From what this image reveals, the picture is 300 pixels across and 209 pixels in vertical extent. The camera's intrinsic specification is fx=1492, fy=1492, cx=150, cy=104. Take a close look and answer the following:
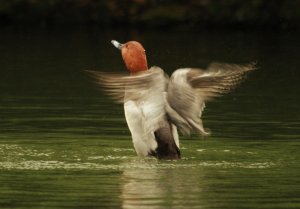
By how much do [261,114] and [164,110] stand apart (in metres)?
5.79

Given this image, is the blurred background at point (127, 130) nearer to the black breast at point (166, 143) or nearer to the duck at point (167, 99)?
the black breast at point (166, 143)

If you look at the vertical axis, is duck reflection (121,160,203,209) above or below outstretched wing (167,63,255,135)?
below

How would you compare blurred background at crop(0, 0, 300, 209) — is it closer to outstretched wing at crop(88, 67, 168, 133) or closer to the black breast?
the black breast

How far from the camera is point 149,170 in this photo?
49.9 feet

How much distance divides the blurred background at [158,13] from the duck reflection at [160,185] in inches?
1114

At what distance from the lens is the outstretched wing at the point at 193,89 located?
1543cm

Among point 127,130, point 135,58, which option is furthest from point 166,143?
point 127,130

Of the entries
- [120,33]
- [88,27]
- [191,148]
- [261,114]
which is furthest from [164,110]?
[88,27]

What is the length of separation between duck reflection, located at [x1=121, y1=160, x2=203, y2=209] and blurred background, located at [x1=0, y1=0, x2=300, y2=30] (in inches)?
1114

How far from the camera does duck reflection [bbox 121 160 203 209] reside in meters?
13.1

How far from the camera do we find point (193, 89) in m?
15.6

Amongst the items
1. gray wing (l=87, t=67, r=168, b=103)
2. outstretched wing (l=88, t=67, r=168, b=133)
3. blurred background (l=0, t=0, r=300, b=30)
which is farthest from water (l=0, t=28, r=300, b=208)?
blurred background (l=0, t=0, r=300, b=30)

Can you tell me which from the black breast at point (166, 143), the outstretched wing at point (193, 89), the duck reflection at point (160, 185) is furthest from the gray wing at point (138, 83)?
the duck reflection at point (160, 185)

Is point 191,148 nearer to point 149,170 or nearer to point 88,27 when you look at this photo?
point 149,170
